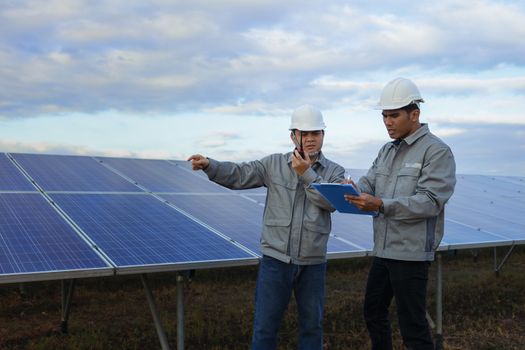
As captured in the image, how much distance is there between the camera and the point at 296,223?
14.8 feet

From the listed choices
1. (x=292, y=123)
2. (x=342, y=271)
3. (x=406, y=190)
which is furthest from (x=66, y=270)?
(x=342, y=271)

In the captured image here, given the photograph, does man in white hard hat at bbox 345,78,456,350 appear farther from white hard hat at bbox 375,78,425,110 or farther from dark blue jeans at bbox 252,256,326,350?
dark blue jeans at bbox 252,256,326,350

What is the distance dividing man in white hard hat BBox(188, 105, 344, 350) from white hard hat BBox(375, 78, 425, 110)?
0.50m

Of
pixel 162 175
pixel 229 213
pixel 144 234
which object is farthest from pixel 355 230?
pixel 162 175

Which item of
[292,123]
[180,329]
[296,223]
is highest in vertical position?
[292,123]

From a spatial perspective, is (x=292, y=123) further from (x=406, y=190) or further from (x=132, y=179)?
(x=132, y=179)

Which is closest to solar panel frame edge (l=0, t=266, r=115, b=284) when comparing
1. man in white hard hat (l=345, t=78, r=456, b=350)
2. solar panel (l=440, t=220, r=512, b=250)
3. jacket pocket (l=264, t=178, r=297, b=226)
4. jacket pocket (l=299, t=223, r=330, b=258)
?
jacket pocket (l=264, t=178, r=297, b=226)

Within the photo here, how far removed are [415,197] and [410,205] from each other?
75 mm

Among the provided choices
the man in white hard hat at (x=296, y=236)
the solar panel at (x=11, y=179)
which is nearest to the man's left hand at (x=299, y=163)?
the man in white hard hat at (x=296, y=236)

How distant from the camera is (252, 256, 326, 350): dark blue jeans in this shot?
14.8 ft

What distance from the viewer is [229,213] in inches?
286

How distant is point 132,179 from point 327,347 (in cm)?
351

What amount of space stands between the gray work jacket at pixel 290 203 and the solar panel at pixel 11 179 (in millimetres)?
3459

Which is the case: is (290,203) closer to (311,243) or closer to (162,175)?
(311,243)
